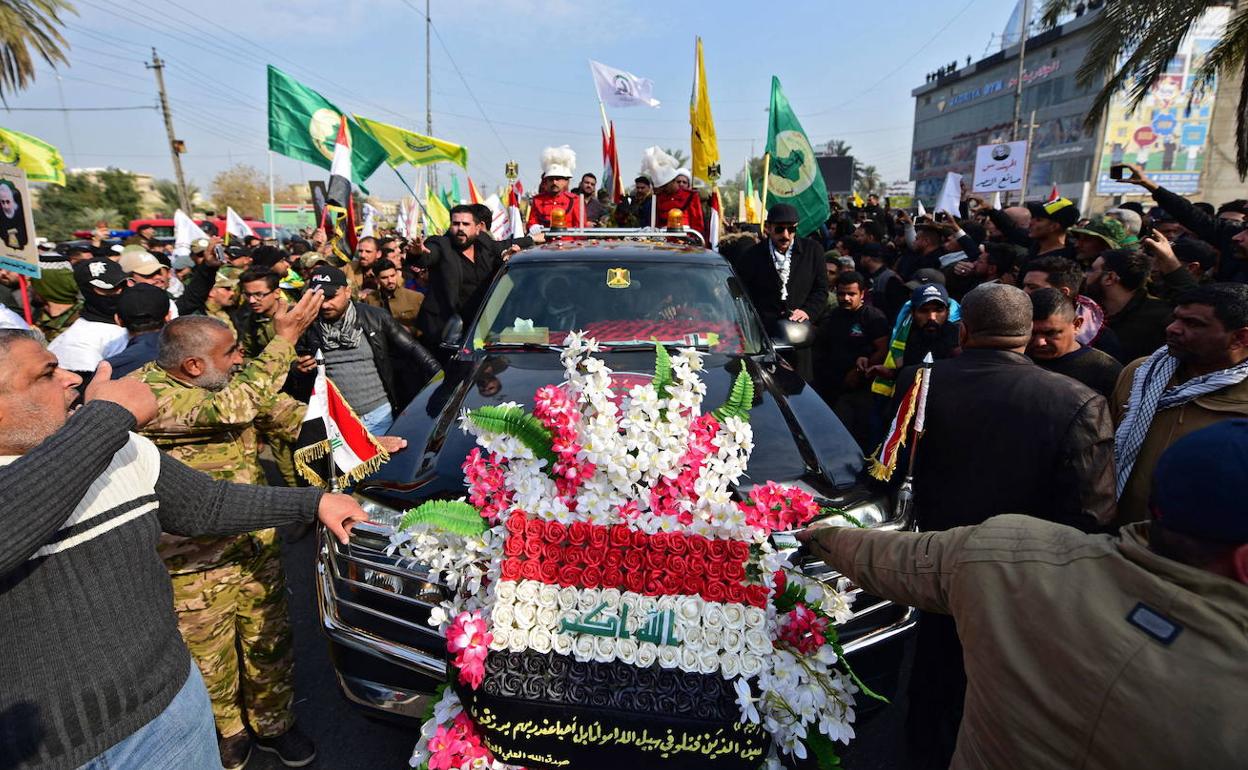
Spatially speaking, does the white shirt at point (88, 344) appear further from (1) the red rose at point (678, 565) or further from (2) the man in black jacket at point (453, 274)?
(1) the red rose at point (678, 565)

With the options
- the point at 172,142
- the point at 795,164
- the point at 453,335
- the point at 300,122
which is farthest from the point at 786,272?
the point at 172,142

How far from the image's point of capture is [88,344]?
411 cm

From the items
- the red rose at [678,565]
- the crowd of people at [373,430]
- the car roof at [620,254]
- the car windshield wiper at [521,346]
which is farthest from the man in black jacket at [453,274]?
the red rose at [678,565]

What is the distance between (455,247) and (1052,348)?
4.87 metres

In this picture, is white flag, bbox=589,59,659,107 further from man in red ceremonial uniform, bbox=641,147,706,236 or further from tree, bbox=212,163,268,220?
tree, bbox=212,163,268,220

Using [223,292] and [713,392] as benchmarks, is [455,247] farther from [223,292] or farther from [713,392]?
[713,392]

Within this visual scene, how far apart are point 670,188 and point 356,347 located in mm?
5116

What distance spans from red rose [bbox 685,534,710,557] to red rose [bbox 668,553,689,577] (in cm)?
4

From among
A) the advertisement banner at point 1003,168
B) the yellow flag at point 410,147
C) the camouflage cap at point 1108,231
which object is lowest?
the camouflage cap at point 1108,231

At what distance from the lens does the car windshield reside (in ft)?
12.4

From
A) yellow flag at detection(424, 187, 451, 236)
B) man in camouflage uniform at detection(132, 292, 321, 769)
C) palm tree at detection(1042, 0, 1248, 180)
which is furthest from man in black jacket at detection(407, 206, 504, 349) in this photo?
palm tree at detection(1042, 0, 1248, 180)

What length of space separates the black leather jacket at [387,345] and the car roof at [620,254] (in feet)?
2.92

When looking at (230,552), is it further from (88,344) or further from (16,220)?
(16,220)

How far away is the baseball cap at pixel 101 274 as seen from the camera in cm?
409
